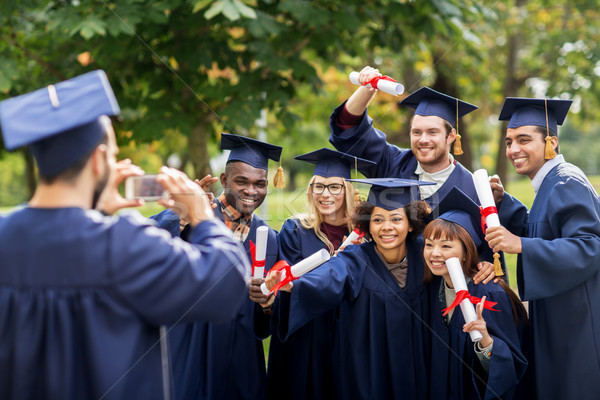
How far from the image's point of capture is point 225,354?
141 inches

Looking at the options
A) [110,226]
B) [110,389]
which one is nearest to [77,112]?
[110,226]

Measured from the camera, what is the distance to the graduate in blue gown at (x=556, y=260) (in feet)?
9.82

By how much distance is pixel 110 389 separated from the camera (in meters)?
1.79

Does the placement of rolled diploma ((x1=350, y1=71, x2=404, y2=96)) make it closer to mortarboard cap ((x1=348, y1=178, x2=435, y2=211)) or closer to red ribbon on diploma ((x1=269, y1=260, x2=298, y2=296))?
mortarboard cap ((x1=348, y1=178, x2=435, y2=211))

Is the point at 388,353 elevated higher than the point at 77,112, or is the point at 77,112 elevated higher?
the point at 77,112

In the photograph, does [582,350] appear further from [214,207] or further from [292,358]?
[214,207]

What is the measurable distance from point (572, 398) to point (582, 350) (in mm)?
292

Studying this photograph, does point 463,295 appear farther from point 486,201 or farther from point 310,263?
point 310,263

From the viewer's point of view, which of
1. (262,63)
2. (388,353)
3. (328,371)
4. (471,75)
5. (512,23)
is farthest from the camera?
(471,75)

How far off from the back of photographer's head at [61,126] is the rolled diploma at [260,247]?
152 cm

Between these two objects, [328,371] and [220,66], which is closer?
[328,371]

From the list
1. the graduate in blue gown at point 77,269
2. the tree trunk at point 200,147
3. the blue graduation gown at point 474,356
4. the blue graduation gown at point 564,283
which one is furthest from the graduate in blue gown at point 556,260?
the tree trunk at point 200,147

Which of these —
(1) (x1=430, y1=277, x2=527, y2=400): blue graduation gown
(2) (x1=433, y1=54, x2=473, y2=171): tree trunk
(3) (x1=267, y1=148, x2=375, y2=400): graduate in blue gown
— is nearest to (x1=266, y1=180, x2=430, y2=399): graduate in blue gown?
(1) (x1=430, y1=277, x2=527, y2=400): blue graduation gown

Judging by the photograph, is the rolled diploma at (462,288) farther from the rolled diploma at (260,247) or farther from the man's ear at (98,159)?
the man's ear at (98,159)
